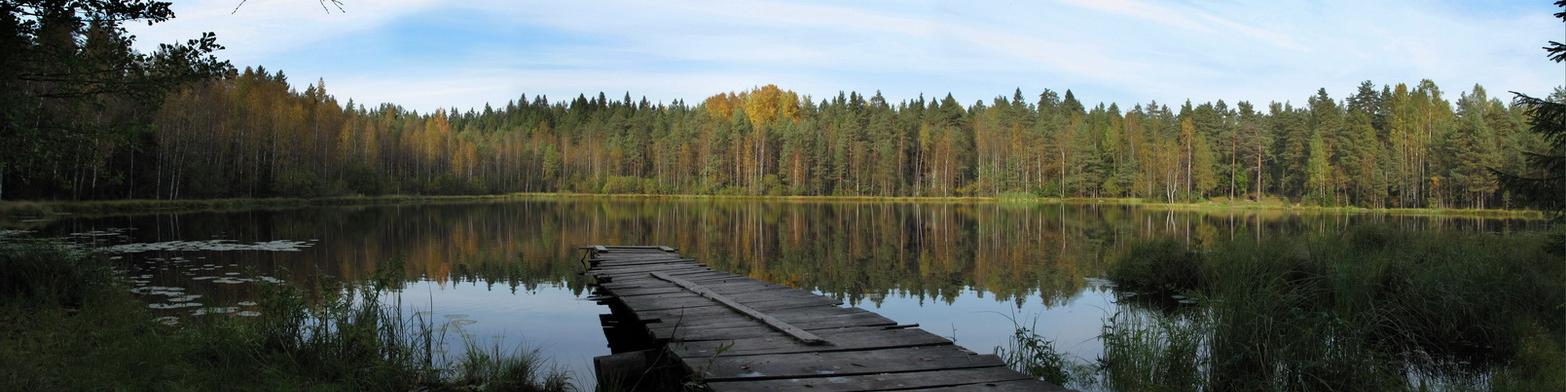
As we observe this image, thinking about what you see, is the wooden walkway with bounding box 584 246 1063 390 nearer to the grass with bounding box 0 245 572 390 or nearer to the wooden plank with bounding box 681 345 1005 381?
the wooden plank with bounding box 681 345 1005 381

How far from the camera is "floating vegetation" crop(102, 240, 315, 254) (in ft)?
61.8

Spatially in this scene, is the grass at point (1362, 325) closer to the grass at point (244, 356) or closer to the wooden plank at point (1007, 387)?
the wooden plank at point (1007, 387)

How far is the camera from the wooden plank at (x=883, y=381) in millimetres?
5219

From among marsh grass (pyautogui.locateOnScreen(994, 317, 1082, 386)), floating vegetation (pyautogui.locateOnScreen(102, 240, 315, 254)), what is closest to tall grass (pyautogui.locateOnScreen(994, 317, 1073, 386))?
marsh grass (pyautogui.locateOnScreen(994, 317, 1082, 386))

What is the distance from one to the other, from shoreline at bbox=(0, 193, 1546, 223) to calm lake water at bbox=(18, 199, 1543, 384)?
10.1 feet

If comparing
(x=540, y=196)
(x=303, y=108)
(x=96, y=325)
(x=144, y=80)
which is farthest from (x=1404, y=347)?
(x=540, y=196)

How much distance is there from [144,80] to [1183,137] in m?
74.9

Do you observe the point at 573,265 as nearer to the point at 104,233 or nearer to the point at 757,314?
the point at 757,314

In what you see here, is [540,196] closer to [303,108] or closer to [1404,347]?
[303,108]

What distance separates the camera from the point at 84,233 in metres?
23.4

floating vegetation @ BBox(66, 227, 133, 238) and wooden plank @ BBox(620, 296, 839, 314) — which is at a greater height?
floating vegetation @ BBox(66, 227, 133, 238)

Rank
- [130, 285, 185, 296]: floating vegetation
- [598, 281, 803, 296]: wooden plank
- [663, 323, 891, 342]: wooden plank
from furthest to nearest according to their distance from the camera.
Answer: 1. [130, 285, 185, 296]: floating vegetation
2. [598, 281, 803, 296]: wooden plank
3. [663, 323, 891, 342]: wooden plank

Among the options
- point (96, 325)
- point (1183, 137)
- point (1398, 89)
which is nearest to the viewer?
point (96, 325)

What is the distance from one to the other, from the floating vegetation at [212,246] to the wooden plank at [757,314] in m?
14.0
